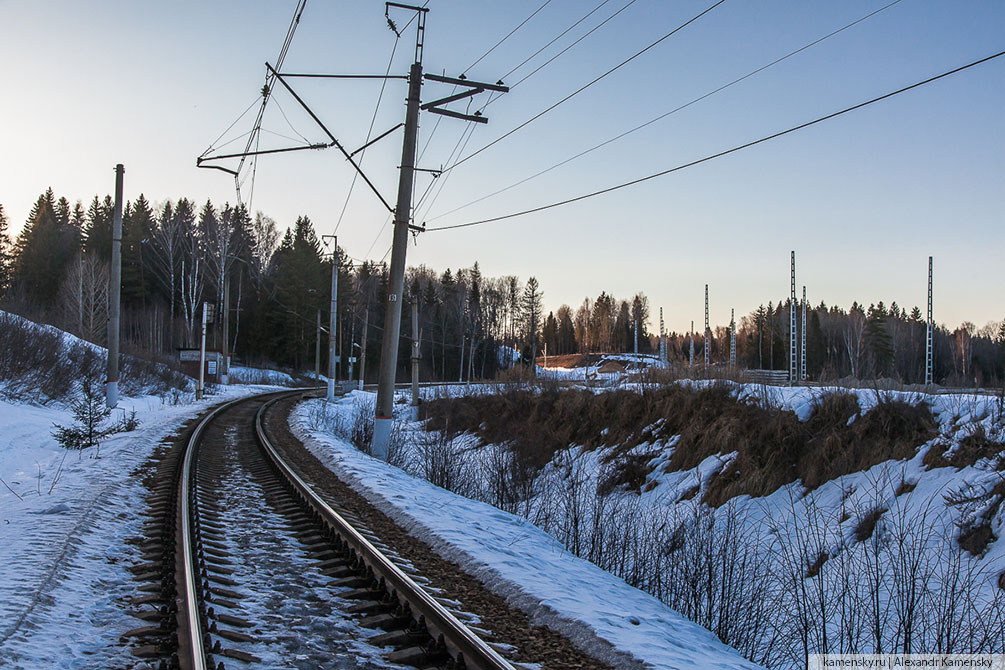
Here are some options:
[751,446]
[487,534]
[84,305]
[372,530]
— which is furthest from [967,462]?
[84,305]

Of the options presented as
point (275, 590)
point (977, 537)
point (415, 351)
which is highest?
point (415, 351)

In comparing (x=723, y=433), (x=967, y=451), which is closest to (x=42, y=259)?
(x=723, y=433)

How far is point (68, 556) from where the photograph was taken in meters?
5.78

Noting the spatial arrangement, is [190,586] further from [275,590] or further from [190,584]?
[275,590]

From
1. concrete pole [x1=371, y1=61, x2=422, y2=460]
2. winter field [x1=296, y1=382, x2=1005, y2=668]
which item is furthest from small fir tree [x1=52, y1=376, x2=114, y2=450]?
concrete pole [x1=371, y1=61, x2=422, y2=460]

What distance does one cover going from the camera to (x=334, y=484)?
10.5 metres

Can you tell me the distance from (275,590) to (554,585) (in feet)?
7.66

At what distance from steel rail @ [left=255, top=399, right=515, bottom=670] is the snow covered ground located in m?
1.76

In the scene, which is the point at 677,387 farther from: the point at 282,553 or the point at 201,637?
the point at 201,637

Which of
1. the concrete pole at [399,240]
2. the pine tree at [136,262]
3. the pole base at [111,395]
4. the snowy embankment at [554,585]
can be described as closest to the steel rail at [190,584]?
the snowy embankment at [554,585]

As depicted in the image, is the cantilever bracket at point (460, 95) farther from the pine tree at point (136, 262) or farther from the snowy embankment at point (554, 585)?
the pine tree at point (136, 262)

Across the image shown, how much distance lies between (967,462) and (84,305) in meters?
61.1

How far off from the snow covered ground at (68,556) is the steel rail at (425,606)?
1.76 m

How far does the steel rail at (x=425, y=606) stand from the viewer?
3932mm
